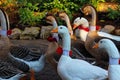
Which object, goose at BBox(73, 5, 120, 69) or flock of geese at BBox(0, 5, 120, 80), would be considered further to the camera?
goose at BBox(73, 5, 120, 69)

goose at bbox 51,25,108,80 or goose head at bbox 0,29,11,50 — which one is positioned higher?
goose head at bbox 0,29,11,50

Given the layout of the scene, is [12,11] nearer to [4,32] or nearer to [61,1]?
[61,1]

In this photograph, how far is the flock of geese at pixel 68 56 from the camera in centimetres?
537

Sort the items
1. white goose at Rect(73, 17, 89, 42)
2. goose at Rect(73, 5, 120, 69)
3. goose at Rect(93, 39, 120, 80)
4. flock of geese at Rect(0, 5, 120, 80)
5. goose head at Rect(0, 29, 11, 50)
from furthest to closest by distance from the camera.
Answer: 1. white goose at Rect(73, 17, 89, 42)
2. goose head at Rect(0, 29, 11, 50)
3. goose at Rect(73, 5, 120, 69)
4. flock of geese at Rect(0, 5, 120, 80)
5. goose at Rect(93, 39, 120, 80)

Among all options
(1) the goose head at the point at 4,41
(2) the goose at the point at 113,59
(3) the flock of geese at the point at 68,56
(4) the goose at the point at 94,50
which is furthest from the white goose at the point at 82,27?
(2) the goose at the point at 113,59

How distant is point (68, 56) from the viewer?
5.96m

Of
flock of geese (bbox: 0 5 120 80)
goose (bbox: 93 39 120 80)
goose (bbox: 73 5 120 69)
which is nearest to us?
goose (bbox: 93 39 120 80)

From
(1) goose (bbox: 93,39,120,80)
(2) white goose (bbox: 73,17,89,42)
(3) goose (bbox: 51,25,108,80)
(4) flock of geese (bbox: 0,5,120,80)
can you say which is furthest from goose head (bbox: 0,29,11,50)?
(1) goose (bbox: 93,39,120,80)

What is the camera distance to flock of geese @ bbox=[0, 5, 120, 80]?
17.6 feet

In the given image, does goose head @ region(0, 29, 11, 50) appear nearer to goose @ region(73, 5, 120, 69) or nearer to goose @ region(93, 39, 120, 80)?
goose @ region(73, 5, 120, 69)

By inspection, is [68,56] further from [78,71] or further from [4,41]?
[4,41]

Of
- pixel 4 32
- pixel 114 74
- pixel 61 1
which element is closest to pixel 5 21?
pixel 4 32

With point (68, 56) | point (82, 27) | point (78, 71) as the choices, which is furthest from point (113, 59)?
point (82, 27)

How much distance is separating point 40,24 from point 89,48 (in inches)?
142
